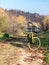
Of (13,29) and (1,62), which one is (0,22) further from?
(1,62)

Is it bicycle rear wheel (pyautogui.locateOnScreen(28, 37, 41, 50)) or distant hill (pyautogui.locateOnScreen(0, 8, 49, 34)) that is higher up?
bicycle rear wheel (pyautogui.locateOnScreen(28, 37, 41, 50))

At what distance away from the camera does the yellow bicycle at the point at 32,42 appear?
70.5ft

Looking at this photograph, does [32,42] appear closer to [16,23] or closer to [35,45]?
[35,45]

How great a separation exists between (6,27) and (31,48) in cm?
3483

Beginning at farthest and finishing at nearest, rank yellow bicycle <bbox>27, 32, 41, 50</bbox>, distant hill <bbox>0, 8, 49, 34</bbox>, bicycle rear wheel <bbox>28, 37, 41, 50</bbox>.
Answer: distant hill <bbox>0, 8, 49, 34</bbox> → yellow bicycle <bbox>27, 32, 41, 50</bbox> → bicycle rear wheel <bbox>28, 37, 41, 50</bbox>

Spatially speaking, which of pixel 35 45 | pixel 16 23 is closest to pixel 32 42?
pixel 35 45

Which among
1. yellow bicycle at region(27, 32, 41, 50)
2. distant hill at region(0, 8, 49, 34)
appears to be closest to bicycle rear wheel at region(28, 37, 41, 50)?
yellow bicycle at region(27, 32, 41, 50)

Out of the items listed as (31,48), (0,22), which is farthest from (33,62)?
(0,22)

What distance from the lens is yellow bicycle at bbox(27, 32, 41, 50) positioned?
21.5m

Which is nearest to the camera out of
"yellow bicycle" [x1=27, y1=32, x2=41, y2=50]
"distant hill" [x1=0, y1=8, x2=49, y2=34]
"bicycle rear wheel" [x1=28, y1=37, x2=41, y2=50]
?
"bicycle rear wheel" [x1=28, y1=37, x2=41, y2=50]

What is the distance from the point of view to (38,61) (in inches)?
588

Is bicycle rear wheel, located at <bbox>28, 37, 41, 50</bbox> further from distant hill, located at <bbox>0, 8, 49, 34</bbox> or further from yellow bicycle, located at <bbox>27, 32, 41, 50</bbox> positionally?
distant hill, located at <bbox>0, 8, 49, 34</bbox>

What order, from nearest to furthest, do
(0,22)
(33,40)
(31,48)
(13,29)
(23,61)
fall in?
(23,61)
(31,48)
(33,40)
(0,22)
(13,29)

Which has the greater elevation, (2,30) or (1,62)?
(1,62)
